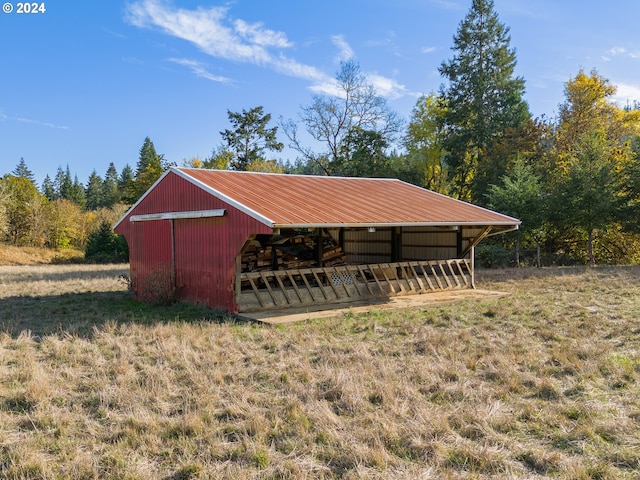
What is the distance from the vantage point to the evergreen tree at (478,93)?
31.4 metres

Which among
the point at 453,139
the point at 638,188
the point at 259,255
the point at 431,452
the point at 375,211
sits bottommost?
the point at 431,452

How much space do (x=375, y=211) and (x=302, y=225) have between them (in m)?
3.28

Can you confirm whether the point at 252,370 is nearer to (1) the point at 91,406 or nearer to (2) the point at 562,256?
(1) the point at 91,406

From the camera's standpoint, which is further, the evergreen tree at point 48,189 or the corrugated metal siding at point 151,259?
the evergreen tree at point 48,189

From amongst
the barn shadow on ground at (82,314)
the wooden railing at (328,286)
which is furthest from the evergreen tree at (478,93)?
the barn shadow on ground at (82,314)

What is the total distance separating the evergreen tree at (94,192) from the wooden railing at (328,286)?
2533 inches

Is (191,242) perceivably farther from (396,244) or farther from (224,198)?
(396,244)

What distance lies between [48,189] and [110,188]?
9.99m

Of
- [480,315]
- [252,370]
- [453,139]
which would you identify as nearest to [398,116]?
[453,139]

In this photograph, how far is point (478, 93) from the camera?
106 ft

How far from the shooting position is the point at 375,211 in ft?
39.9

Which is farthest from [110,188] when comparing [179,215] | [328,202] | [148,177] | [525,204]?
[328,202]

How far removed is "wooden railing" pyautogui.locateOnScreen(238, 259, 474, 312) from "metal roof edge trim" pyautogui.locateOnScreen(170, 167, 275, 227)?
1482 millimetres

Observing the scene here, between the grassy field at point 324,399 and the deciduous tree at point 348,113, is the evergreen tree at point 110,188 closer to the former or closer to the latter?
the deciduous tree at point 348,113
